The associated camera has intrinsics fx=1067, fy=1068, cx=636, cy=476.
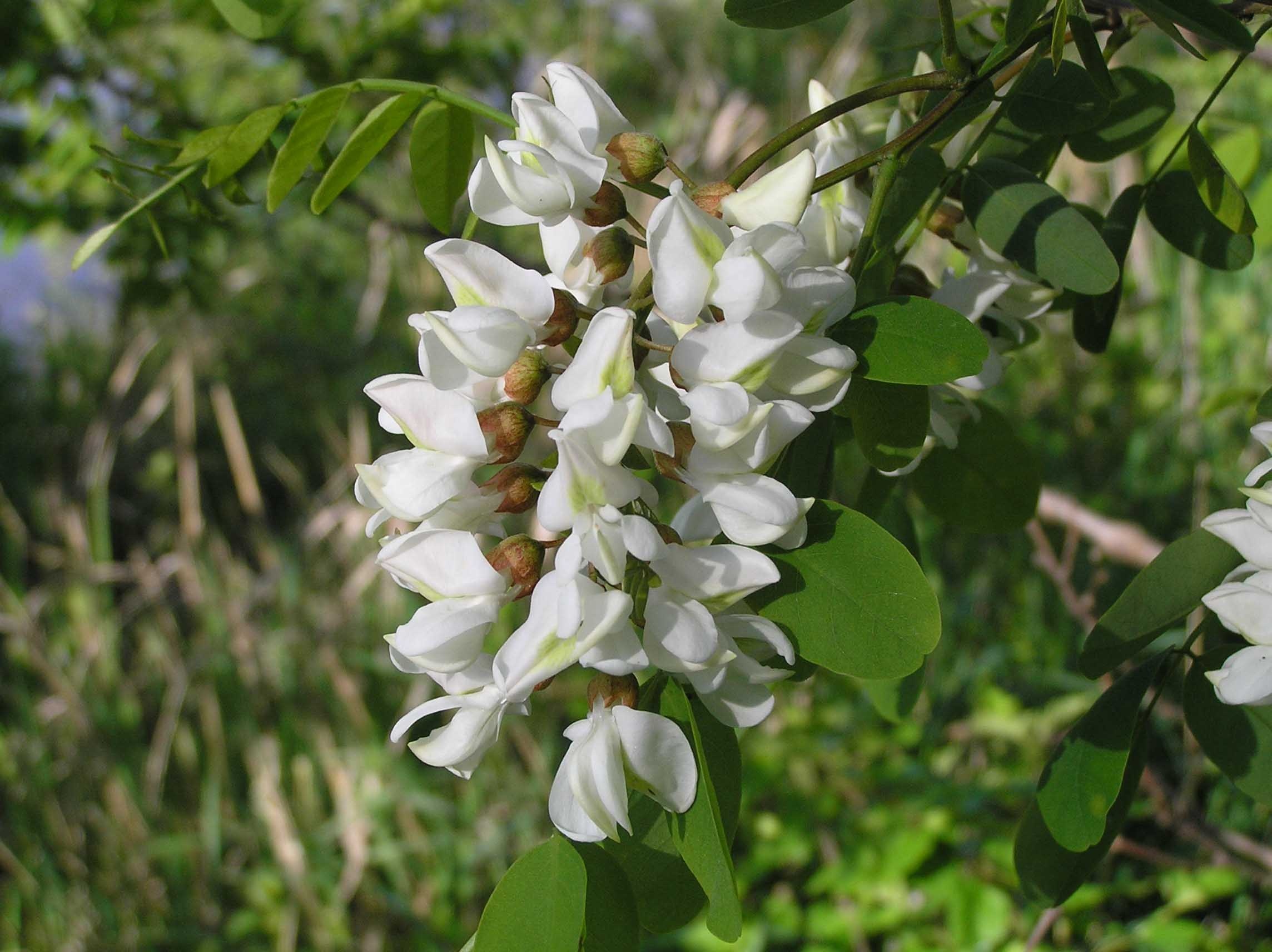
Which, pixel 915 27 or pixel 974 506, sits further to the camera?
pixel 915 27

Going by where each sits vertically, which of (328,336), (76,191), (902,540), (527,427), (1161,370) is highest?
(527,427)

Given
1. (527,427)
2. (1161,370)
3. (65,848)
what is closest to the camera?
(527,427)

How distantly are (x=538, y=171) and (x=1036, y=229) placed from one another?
22 cm

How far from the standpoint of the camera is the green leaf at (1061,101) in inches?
17.9

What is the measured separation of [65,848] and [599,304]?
1.60 meters

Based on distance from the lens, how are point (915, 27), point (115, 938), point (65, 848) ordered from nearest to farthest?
point (115, 938)
point (65, 848)
point (915, 27)

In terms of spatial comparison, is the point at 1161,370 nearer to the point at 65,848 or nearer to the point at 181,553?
the point at 181,553

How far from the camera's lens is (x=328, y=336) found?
126 inches

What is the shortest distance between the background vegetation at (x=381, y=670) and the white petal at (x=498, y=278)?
51 centimetres

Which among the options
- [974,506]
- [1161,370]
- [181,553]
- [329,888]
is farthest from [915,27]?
[974,506]

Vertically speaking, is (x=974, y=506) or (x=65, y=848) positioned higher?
(x=974, y=506)

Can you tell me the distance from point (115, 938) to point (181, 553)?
0.72 m

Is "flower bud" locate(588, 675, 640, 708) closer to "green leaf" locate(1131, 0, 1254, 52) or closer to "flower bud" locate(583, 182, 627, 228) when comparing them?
Answer: "flower bud" locate(583, 182, 627, 228)

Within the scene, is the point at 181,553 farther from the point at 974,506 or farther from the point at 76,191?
the point at 974,506
